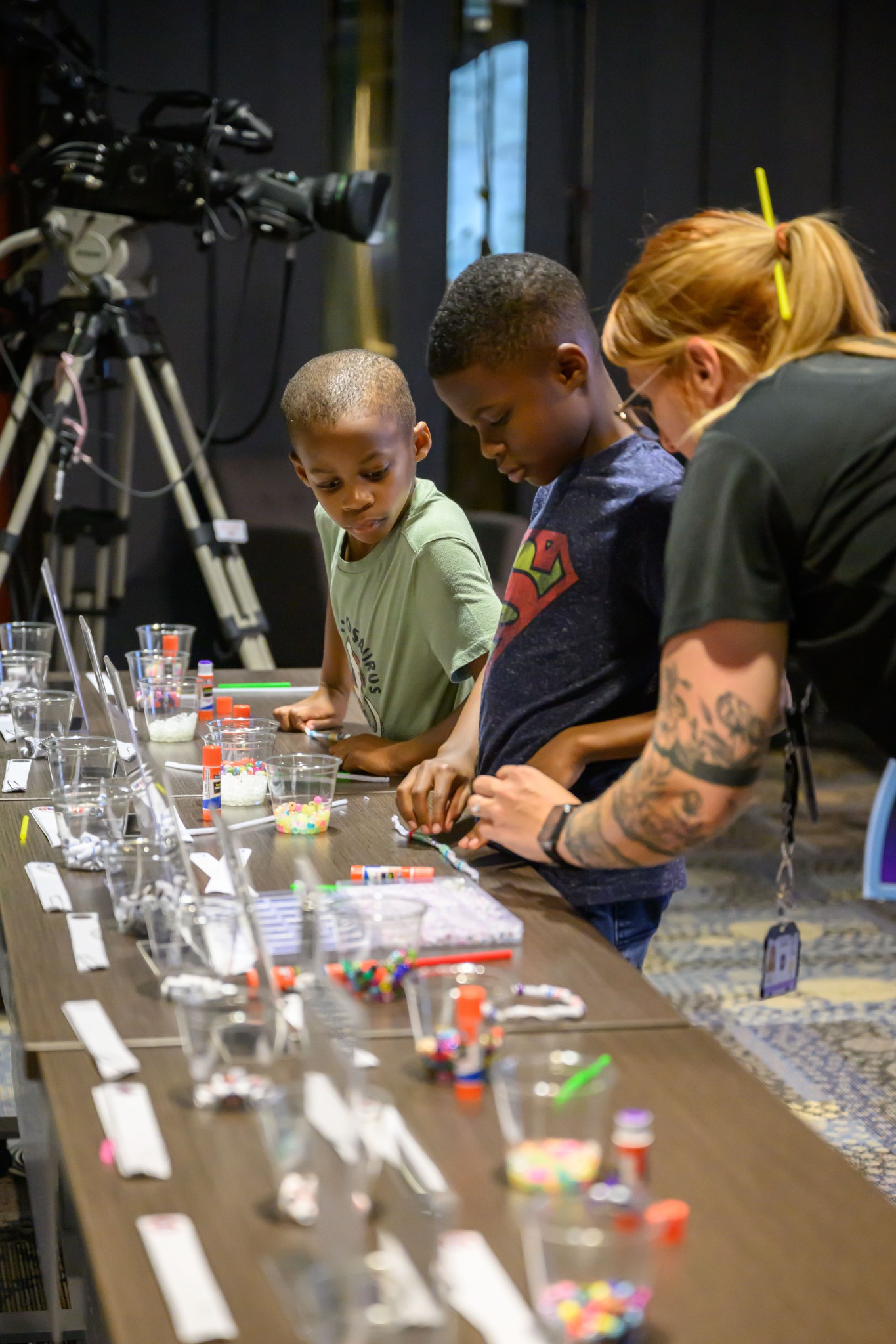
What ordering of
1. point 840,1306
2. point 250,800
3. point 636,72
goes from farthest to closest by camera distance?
point 636,72 < point 250,800 < point 840,1306

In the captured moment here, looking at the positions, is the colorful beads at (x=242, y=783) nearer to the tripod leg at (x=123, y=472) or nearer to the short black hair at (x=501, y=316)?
the short black hair at (x=501, y=316)

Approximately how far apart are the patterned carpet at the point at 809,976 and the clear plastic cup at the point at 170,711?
4.14ft

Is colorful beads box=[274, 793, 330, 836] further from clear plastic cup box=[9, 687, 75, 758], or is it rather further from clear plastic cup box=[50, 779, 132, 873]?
clear plastic cup box=[9, 687, 75, 758]

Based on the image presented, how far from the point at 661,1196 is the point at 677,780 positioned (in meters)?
0.37

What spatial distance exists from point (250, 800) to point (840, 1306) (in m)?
1.06

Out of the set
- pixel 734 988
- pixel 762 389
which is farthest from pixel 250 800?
pixel 734 988

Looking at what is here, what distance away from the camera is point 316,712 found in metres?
2.18

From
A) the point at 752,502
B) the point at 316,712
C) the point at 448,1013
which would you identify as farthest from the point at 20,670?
the point at 752,502

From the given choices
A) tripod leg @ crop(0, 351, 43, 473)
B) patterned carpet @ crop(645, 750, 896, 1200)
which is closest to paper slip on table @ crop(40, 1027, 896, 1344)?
patterned carpet @ crop(645, 750, 896, 1200)

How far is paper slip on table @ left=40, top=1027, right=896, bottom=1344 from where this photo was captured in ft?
2.46

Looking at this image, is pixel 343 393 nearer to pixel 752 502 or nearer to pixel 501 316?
pixel 501 316

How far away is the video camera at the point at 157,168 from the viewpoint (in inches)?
137

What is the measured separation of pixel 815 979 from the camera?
10.3 feet

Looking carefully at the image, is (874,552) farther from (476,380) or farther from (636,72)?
(636,72)
